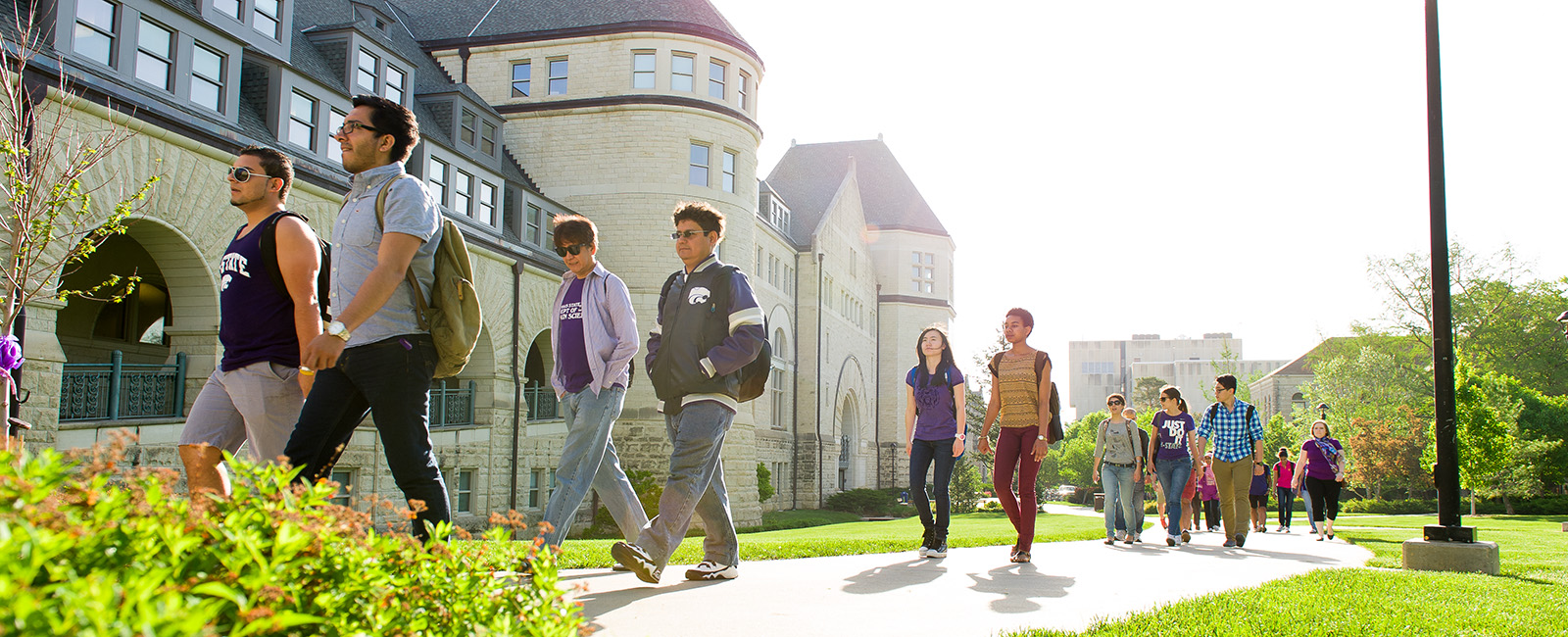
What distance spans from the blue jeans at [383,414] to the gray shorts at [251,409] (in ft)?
0.50

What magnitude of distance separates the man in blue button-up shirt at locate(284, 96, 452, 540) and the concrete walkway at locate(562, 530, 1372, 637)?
0.91 meters

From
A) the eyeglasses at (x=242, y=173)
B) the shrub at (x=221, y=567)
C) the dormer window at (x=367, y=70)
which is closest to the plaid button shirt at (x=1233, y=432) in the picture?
the eyeglasses at (x=242, y=173)

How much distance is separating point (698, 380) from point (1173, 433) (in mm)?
8085

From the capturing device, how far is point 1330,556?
10.2 m

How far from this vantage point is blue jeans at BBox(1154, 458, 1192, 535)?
11.5 meters

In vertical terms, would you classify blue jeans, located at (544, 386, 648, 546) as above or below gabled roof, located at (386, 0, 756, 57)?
below

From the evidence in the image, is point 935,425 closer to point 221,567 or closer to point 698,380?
point 698,380

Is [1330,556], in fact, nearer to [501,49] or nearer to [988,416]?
[988,416]

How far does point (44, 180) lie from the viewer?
37.5ft

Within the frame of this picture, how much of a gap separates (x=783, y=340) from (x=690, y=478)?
111 feet

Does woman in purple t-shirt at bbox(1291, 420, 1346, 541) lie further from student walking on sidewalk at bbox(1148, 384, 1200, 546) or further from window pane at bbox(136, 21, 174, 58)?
window pane at bbox(136, 21, 174, 58)

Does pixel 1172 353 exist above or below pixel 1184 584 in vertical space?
above

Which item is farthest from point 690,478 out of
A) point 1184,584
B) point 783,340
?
point 783,340

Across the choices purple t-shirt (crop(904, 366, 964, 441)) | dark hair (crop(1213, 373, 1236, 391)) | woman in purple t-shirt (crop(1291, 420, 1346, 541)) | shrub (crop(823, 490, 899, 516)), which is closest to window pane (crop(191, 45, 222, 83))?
purple t-shirt (crop(904, 366, 964, 441))
